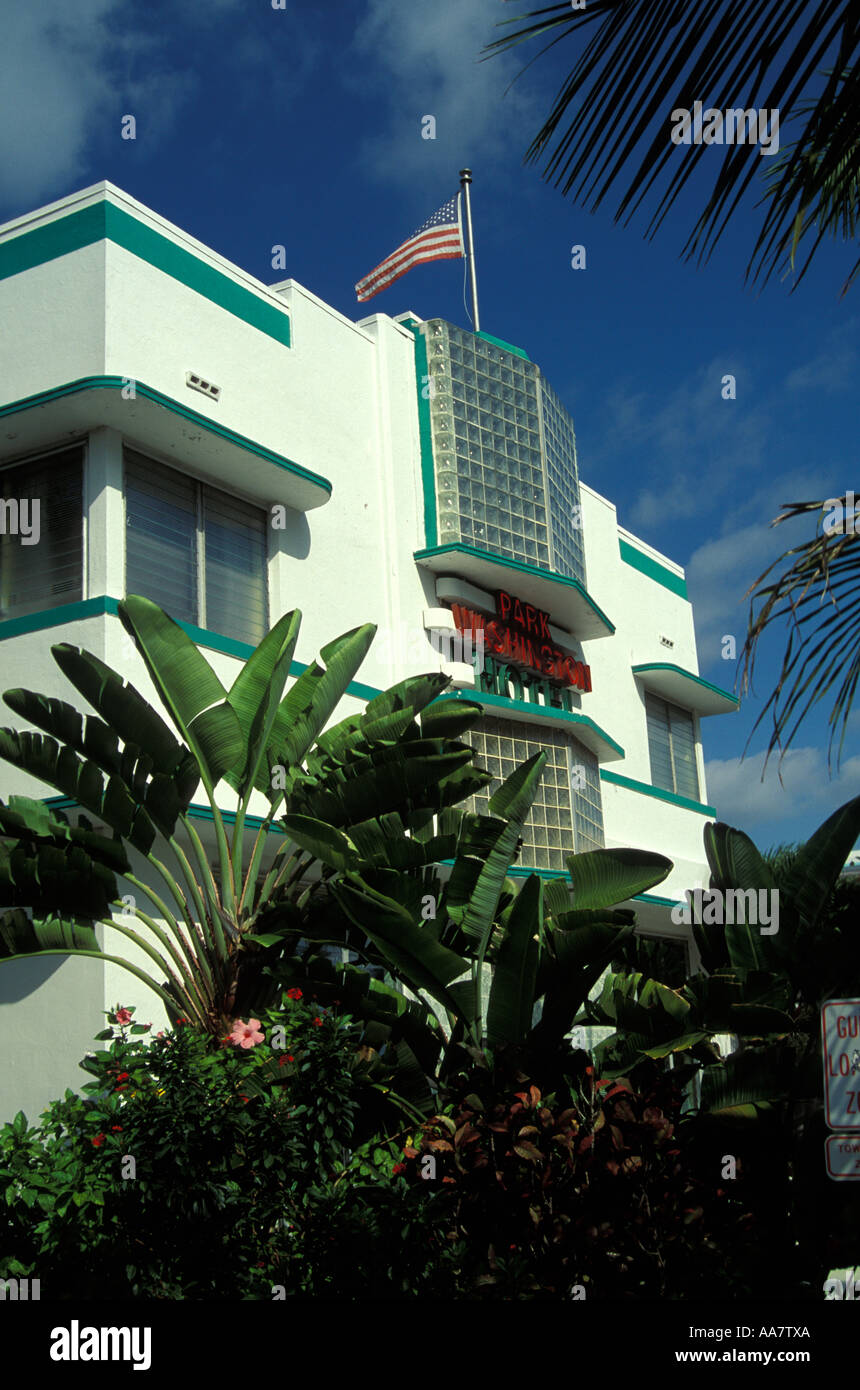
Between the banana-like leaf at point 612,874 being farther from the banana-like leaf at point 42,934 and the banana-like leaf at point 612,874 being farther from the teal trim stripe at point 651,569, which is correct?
the teal trim stripe at point 651,569

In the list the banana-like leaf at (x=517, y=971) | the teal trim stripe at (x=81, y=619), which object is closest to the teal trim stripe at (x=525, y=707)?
the teal trim stripe at (x=81, y=619)

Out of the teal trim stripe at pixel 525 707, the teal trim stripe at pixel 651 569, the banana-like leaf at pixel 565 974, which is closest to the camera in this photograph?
the banana-like leaf at pixel 565 974

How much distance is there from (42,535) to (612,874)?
20.3 feet

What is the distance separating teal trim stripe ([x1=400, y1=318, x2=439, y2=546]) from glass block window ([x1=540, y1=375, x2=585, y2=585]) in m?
2.19

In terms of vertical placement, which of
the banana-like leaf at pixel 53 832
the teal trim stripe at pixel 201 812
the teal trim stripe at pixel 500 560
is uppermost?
the teal trim stripe at pixel 500 560

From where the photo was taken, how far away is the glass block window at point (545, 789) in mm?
16172

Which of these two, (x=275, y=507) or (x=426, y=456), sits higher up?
(x=426, y=456)

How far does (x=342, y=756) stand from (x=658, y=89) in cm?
708

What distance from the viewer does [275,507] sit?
543 inches

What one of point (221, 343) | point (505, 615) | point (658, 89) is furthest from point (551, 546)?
point (658, 89)

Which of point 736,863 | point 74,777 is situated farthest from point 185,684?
point 736,863

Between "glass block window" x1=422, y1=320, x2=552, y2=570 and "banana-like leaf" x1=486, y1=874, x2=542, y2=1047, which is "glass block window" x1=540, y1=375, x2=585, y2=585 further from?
"banana-like leaf" x1=486, y1=874, x2=542, y2=1047

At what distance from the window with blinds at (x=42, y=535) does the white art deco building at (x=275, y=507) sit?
1.1 inches

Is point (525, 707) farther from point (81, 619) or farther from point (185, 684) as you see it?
point (185, 684)
